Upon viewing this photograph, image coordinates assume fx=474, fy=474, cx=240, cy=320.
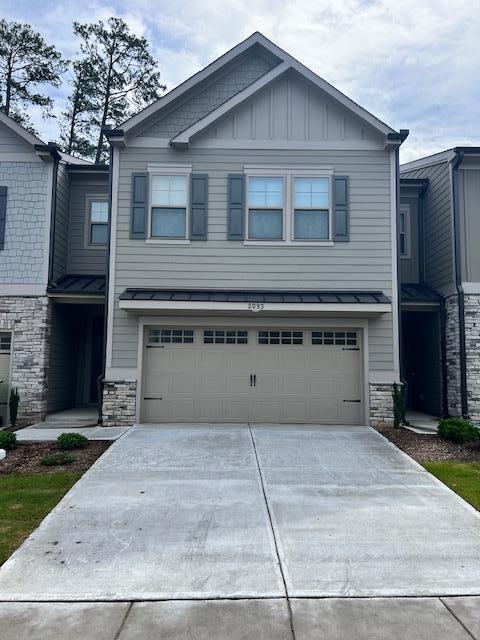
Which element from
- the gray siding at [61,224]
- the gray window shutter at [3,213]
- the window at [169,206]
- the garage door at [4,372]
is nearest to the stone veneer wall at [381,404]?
the window at [169,206]

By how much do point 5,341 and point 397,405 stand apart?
8975 mm

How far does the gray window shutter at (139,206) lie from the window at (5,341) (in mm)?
3796

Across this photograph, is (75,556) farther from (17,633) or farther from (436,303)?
(436,303)

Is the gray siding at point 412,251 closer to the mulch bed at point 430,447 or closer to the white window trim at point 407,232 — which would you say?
the white window trim at point 407,232

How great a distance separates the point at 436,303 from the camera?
37.7ft

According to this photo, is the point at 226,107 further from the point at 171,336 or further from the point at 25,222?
the point at 25,222

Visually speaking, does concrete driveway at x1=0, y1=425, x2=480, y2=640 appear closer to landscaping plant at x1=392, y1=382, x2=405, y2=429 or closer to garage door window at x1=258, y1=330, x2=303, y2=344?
landscaping plant at x1=392, y1=382, x2=405, y2=429

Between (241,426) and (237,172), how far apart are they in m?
5.60

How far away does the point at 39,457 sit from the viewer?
754 centimetres

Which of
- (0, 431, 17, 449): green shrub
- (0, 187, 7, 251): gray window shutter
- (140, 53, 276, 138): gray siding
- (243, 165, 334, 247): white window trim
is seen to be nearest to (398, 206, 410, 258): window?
(243, 165, 334, 247): white window trim

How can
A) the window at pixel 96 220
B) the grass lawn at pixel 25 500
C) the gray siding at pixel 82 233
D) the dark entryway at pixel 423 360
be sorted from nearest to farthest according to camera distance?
the grass lawn at pixel 25 500
the dark entryway at pixel 423 360
the gray siding at pixel 82 233
the window at pixel 96 220

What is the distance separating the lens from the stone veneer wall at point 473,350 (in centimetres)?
1059

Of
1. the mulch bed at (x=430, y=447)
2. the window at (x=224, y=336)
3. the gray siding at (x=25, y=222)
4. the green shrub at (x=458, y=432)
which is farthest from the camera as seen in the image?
the gray siding at (x=25, y=222)

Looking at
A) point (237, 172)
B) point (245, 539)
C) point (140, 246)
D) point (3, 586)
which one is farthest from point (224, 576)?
point (237, 172)
